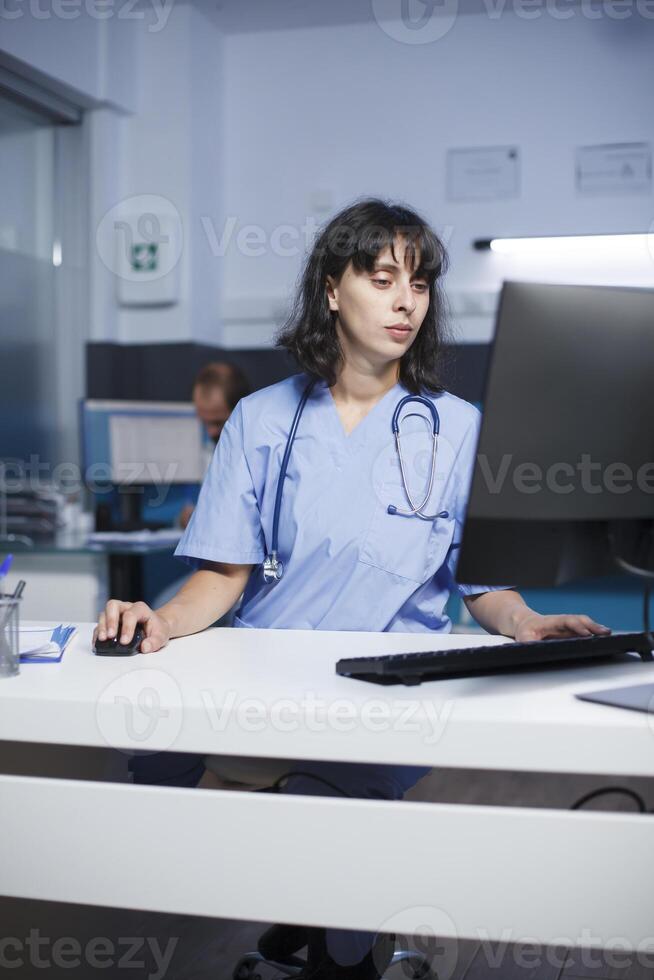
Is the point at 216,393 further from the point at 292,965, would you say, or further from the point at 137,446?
the point at 292,965

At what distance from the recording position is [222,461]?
1581mm

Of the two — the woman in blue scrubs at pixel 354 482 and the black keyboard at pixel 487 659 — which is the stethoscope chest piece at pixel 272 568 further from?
the black keyboard at pixel 487 659

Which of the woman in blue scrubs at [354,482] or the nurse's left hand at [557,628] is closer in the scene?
the nurse's left hand at [557,628]

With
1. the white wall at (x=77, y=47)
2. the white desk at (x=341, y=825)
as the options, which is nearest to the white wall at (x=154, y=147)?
the white wall at (x=77, y=47)

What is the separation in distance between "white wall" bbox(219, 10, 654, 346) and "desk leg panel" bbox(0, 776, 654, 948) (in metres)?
3.26

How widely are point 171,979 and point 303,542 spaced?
31.5 inches

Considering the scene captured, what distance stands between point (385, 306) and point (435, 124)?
285 centimetres

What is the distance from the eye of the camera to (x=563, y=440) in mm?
1056

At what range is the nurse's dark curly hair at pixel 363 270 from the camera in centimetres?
157

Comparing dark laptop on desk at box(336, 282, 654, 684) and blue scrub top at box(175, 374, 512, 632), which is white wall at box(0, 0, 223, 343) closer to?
blue scrub top at box(175, 374, 512, 632)

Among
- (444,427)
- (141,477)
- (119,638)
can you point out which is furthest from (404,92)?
(119,638)

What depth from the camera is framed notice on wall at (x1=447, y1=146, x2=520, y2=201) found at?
13.3ft

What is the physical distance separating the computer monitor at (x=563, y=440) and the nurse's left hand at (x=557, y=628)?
23 cm

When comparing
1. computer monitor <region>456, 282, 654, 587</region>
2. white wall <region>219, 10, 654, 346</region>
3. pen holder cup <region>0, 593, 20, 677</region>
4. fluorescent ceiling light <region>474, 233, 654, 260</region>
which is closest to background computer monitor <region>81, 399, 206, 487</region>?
white wall <region>219, 10, 654, 346</region>
